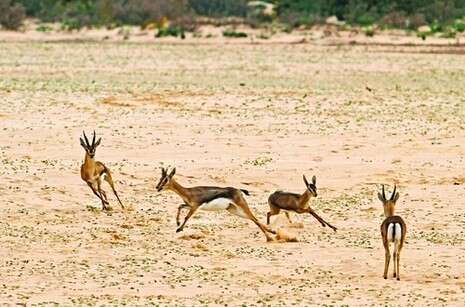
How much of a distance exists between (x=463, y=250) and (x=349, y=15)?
4399 centimetres

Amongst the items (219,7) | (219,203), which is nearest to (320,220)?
(219,203)

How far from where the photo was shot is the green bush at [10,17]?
172ft

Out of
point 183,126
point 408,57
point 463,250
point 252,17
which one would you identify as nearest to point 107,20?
point 252,17

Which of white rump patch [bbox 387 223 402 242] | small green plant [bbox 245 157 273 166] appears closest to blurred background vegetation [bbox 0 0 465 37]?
small green plant [bbox 245 157 273 166]

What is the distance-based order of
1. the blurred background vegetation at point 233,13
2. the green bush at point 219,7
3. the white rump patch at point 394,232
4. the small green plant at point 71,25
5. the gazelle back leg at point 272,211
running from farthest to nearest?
the green bush at point 219,7 < the small green plant at point 71,25 < the blurred background vegetation at point 233,13 < the gazelle back leg at point 272,211 < the white rump patch at point 394,232

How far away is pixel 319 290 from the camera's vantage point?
37.4ft

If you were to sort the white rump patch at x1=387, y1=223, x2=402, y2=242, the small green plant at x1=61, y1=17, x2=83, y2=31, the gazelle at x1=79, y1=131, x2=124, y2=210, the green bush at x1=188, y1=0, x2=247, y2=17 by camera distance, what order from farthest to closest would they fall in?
Answer: the green bush at x1=188, y1=0, x2=247, y2=17
the small green plant at x1=61, y1=17, x2=83, y2=31
the gazelle at x1=79, y1=131, x2=124, y2=210
the white rump patch at x1=387, y1=223, x2=402, y2=242

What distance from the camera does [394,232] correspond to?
11.6 meters

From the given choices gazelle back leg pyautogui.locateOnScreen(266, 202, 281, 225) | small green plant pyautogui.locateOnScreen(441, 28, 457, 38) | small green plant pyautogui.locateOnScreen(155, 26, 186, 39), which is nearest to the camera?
gazelle back leg pyautogui.locateOnScreen(266, 202, 281, 225)

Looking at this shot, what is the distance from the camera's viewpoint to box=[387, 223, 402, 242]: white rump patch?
38.0 feet

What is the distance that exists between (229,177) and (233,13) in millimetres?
45209

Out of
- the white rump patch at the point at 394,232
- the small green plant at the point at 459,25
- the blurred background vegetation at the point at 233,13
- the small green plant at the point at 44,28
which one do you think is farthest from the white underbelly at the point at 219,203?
the small green plant at the point at 44,28

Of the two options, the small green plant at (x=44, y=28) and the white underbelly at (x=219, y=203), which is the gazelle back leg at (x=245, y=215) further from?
the small green plant at (x=44, y=28)

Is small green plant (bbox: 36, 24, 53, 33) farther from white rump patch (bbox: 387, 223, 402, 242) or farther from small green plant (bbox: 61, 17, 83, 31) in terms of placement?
white rump patch (bbox: 387, 223, 402, 242)
